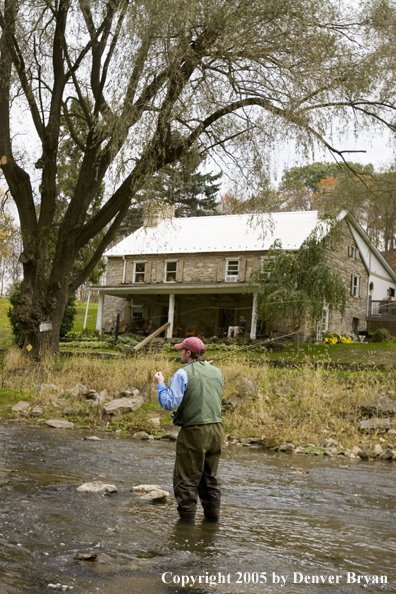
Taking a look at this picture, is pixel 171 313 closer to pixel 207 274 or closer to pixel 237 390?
pixel 207 274

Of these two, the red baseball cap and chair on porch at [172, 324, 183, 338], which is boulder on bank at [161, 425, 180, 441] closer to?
the red baseball cap

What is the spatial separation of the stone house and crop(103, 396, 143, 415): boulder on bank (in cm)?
1719

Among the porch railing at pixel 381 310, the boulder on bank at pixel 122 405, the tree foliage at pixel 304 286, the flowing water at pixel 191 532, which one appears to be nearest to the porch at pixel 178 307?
the tree foliage at pixel 304 286

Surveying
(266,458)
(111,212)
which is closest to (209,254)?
(111,212)

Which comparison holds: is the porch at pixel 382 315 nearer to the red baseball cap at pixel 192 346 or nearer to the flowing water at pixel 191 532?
the flowing water at pixel 191 532

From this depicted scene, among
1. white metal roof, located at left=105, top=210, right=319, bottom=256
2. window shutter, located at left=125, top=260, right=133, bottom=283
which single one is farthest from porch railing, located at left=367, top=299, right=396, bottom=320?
window shutter, located at left=125, top=260, right=133, bottom=283

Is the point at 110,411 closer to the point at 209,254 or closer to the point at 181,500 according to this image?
the point at 181,500

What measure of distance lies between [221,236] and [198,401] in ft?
101

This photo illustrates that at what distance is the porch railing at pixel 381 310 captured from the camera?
38844mm

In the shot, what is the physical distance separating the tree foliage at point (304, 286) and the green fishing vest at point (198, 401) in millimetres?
20101

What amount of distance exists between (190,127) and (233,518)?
11844 millimetres

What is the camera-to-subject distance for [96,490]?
7.49m

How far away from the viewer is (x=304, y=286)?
A: 1054 inches

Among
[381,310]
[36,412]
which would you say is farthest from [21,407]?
[381,310]
